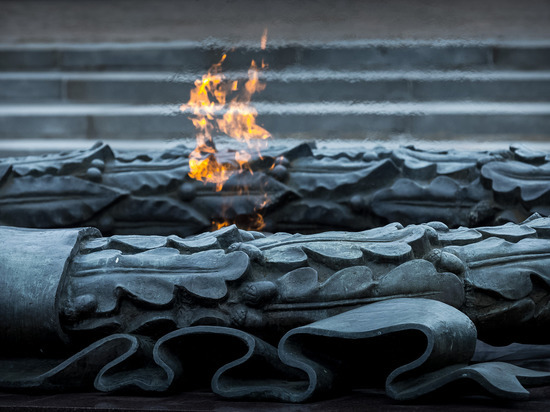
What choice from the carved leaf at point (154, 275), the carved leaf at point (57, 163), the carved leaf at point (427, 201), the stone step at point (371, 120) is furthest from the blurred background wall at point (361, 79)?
the carved leaf at point (154, 275)

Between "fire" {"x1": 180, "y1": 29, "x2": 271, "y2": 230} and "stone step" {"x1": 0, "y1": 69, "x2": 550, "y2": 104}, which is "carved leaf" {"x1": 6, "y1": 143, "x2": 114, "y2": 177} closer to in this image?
"fire" {"x1": 180, "y1": 29, "x2": 271, "y2": 230}

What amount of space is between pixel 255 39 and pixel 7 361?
2.01m

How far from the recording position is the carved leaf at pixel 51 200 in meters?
1.35

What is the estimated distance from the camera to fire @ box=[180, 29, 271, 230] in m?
1.40

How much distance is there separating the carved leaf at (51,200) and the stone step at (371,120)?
4.59 feet

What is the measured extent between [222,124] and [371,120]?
70cm

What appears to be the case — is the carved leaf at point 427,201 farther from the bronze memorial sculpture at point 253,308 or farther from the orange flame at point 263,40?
the orange flame at point 263,40

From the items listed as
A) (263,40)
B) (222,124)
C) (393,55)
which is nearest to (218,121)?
(222,124)

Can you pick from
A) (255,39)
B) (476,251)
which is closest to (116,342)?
(476,251)

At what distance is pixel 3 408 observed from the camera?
728mm

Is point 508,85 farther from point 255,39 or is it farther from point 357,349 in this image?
point 357,349

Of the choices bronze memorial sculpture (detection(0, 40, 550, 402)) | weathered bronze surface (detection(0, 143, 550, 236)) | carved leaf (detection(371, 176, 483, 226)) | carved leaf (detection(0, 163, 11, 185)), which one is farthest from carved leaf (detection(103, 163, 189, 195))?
bronze memorial sculpture (detection(0, 40, 550, 402))

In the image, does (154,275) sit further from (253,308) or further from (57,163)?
(57,163)

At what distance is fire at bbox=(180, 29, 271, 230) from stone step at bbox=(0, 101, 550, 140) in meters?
0.15
